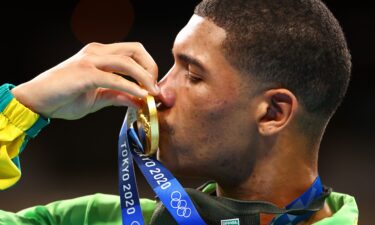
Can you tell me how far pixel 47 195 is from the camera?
4.11m

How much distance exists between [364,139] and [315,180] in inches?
125

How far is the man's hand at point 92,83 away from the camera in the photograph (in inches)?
59.7

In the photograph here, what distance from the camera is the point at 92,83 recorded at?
1.53 metres

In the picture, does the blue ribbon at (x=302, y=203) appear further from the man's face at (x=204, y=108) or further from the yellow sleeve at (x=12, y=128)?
the yellow sleeve at (x=12, y=128)

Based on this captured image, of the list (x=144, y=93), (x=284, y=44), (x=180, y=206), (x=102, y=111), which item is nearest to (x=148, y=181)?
(x=180, y=206)

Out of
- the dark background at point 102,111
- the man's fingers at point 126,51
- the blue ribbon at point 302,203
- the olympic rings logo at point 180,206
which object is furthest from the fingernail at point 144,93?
the dark background at point 102,111

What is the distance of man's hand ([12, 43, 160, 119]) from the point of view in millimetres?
1518

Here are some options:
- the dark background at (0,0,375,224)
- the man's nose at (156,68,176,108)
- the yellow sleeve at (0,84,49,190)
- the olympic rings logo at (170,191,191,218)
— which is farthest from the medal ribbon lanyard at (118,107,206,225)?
the dark background at (0,0,375,224)

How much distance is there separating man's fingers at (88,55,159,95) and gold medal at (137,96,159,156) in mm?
43

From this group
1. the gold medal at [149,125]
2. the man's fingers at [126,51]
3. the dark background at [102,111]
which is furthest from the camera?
the dark background at [102,111]

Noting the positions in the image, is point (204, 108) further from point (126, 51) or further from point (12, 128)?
point (12, 128)

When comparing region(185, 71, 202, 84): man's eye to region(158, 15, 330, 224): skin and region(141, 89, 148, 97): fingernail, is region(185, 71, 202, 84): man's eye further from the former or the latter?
region(141, 89, 148, 97): fingernail

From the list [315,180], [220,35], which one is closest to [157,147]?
[220,35]

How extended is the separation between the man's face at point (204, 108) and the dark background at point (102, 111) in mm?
2311
